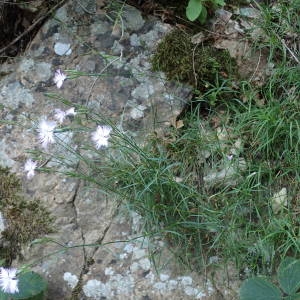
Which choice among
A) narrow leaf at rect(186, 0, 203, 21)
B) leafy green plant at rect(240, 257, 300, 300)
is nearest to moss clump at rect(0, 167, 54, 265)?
leafy green plant at rect(240, 257, 300, 300)

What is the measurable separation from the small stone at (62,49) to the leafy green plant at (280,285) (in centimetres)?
137

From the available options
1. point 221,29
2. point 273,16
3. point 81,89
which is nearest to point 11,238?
point 81,89

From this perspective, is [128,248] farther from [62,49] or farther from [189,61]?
[62,49]

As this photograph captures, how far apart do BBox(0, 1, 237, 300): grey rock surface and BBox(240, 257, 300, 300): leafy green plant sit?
211 millimetres

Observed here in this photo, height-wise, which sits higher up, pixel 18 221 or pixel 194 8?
pixel 194 8

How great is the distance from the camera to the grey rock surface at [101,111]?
8.13ft

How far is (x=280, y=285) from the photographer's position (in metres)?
2.22

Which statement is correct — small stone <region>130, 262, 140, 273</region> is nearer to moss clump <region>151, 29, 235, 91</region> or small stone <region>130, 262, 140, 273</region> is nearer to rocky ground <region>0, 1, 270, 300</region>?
rocky ground <region>0, 1, 270, 300</region>

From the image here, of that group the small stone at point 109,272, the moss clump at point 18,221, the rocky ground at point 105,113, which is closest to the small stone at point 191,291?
the rocky ground at point 105,113

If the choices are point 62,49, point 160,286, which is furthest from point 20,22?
point 160,286

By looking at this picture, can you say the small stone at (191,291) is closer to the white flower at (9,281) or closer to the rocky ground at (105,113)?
the rocky ground at (105,113)

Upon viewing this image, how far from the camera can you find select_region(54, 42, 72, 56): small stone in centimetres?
291

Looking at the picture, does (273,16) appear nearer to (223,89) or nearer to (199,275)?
(223,89)

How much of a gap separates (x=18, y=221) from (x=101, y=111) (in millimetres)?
606
